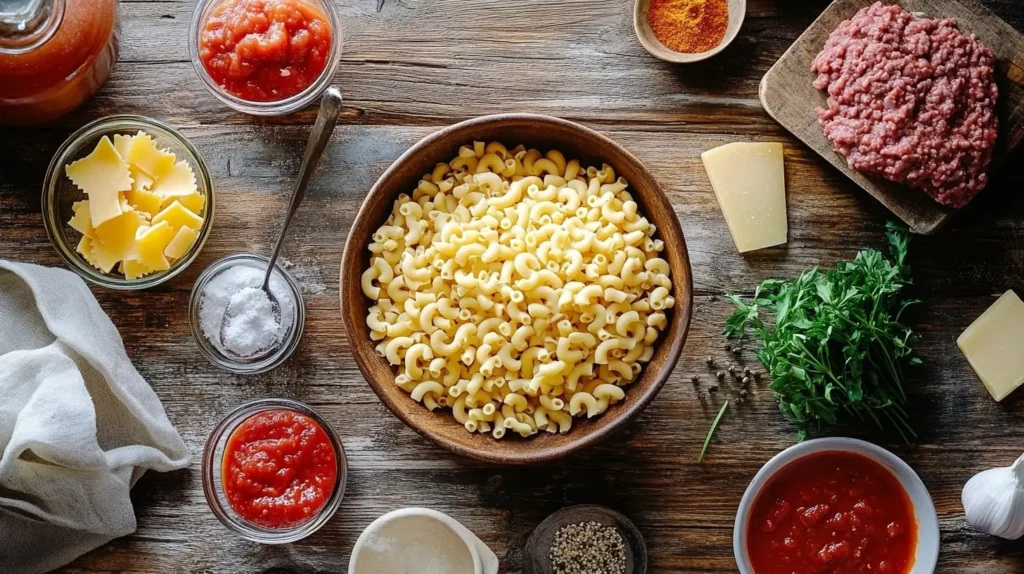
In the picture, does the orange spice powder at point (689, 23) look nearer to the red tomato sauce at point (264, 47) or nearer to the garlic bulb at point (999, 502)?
the red tomato sauce at point (264, 47)

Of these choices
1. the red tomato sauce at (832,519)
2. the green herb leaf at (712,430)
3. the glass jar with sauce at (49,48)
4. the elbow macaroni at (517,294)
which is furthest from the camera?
the green herb leaf at (712,430)

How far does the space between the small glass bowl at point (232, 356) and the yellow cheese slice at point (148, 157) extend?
0.32 m

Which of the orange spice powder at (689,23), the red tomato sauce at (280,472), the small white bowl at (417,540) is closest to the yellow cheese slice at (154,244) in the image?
the red tomato sauce at (280,472)

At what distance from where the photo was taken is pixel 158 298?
278cm

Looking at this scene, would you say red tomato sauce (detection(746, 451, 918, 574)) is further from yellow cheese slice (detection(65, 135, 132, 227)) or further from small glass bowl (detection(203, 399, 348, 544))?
yellow cheese slice (detection(65, 135, 132, 227))

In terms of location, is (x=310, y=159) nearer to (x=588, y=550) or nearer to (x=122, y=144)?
(x=122, y=144)

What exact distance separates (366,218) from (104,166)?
82 centimetres

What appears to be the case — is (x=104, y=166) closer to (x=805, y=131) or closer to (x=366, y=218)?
(x=366, y=218)

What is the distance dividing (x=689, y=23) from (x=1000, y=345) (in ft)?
4.44

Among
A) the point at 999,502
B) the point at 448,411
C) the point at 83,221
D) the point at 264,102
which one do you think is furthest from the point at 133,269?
the point at 999,502

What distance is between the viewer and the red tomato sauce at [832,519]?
101 inches

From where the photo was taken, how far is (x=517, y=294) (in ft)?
8.04

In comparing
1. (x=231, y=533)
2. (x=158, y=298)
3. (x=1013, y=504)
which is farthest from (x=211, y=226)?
(x=1013, y=504)

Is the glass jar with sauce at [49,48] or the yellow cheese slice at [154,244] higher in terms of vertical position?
the glass jar with sauce at [49,48]
